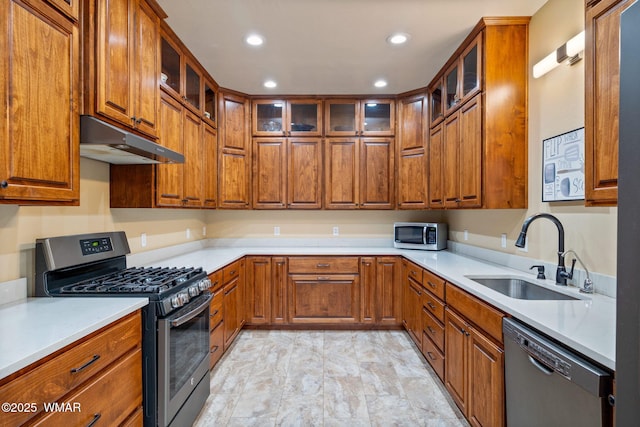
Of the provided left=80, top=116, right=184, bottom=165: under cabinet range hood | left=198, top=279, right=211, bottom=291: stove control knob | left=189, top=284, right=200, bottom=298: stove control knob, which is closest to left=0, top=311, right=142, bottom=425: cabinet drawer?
left=189, top=284, right=200, bottom=298: stove control knob

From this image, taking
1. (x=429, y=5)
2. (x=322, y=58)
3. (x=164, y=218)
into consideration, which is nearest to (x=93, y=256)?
(x=164, y=218)

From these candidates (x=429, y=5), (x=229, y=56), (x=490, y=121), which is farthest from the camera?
(x=229, y=56)

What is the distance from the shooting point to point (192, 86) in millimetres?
2848

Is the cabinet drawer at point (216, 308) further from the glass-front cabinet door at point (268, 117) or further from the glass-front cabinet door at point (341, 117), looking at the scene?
Answer: the glass-front cabinet door at point (341, 117)

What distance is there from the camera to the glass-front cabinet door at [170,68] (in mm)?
2328

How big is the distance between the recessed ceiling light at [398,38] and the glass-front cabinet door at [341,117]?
47.4 inches

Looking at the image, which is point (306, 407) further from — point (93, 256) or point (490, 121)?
point (490, 121)

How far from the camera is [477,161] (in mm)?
2355

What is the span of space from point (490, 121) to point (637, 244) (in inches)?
69.2

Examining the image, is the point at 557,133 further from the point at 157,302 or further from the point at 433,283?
the point at 157,302

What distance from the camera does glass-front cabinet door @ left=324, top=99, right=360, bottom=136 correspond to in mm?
3631

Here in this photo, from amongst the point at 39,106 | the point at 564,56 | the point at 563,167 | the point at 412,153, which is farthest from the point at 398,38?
the point at 39,106

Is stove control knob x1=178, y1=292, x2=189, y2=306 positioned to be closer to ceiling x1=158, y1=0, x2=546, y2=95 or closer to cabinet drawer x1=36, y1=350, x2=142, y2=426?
cabinet drawer x1=36, y1=350, x2=142, y2=426

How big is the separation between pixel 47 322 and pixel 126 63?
140 centimetres
